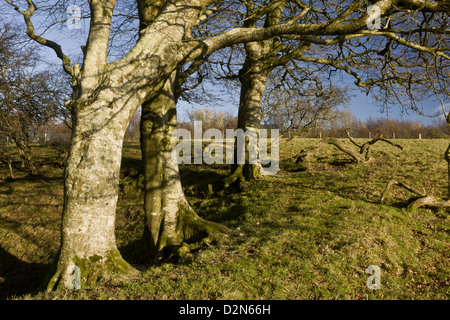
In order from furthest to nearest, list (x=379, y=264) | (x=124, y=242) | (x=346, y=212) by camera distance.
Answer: (x=124, y=242), (x=346, y=212), (x=379, y=264)

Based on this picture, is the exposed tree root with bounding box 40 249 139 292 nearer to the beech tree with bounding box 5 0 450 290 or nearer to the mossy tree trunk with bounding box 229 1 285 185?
the beech tree with bounding box 5 0 450 290

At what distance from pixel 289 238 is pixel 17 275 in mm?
6420

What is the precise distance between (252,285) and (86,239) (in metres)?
2.63

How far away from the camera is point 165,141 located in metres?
6.35

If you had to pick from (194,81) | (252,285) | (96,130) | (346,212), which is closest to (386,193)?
(346,212)

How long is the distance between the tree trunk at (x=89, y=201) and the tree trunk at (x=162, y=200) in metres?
1.61

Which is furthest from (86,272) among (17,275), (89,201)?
(17,275)

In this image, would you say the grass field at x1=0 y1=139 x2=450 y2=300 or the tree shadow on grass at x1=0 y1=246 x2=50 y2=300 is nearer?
the grass field at x1=0 y1=139 x2=450 y2=300

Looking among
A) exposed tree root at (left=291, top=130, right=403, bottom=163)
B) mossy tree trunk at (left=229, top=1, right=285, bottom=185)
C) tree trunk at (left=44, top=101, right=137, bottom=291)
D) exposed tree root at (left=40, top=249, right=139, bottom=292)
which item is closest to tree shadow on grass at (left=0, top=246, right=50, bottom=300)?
exposed tree root at (left=40, top=249, right=139, bottom=292)

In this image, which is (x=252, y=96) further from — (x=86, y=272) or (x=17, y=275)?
(x=17, y=275)

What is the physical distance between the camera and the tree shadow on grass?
583 centimetres

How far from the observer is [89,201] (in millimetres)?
4254

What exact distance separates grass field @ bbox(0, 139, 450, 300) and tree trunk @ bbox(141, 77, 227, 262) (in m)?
0.66
